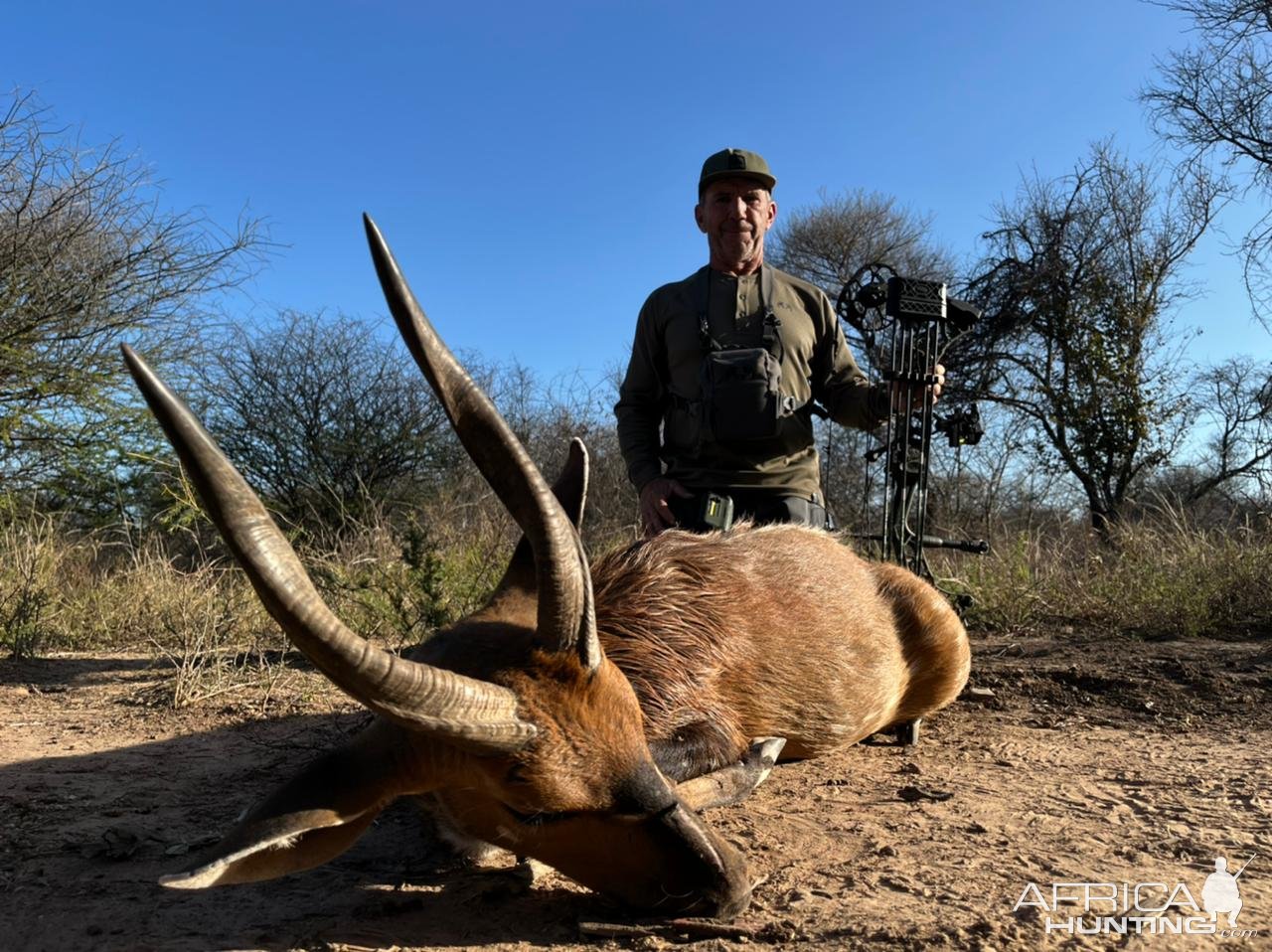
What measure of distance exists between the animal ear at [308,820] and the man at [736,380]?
2.66m

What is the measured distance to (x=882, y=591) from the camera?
3.71 m

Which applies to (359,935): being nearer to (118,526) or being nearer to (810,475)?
(810,475)

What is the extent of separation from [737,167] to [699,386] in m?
1.20

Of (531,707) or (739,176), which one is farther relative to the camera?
(739,176)

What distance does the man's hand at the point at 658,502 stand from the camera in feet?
14.5

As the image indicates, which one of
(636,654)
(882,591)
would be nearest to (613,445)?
(882,591)

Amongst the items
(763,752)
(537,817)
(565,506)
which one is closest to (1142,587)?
(763,752)

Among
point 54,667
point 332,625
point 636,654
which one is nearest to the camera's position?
point 332,625

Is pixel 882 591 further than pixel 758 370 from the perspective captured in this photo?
No

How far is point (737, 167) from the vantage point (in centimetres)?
455

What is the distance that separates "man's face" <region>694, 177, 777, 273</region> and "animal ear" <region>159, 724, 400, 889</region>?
3.48 meters

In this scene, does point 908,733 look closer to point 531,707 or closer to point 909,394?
point 909,394

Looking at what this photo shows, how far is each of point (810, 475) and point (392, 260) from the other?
345 cm

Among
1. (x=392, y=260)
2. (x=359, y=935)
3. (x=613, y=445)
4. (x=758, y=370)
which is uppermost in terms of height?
(x=613, y=445)
